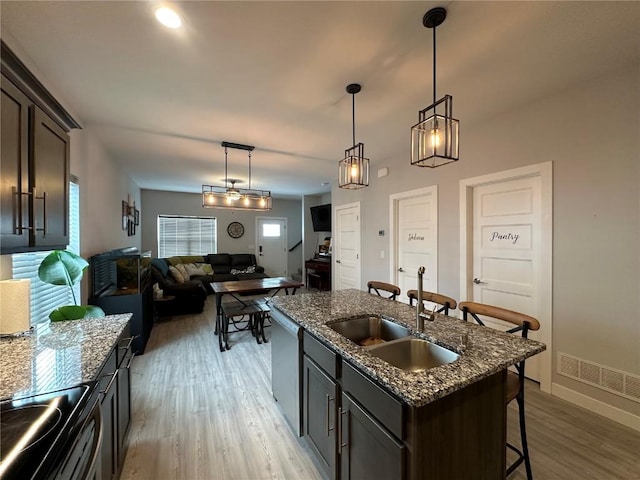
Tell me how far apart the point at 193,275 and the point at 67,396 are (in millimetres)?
5901

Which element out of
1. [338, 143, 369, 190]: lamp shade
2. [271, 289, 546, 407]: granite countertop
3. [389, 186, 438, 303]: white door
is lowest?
[271, 289, 546, 407]: granite countertop

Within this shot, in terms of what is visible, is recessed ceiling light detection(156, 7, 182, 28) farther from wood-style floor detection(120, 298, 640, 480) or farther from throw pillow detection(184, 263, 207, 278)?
throw pillow detection(184, 263, 207, 278)

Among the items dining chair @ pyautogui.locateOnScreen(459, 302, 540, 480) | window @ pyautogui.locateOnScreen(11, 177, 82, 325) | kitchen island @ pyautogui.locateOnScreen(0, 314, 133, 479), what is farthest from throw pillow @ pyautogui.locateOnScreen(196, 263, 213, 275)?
dining chair @ pyautogui.locateOnScreen(459, 302, 540, 480)

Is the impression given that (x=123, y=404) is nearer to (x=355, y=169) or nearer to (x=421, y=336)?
(x=421, y=336)

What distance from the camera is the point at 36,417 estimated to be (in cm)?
86

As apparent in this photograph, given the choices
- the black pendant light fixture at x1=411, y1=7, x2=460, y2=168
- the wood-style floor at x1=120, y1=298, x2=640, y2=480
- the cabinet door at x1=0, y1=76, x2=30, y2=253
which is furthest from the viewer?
the wood-style floor at x1=120, y1=298, x2=640, y2=480

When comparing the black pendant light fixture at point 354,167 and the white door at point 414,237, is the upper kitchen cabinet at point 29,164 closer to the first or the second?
the black pendant light fixture at point 354,167

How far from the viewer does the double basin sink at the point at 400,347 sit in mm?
1402

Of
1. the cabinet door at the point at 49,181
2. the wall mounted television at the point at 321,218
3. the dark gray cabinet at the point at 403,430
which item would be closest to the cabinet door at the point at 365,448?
the dark gray cabinet at the point at 403,430

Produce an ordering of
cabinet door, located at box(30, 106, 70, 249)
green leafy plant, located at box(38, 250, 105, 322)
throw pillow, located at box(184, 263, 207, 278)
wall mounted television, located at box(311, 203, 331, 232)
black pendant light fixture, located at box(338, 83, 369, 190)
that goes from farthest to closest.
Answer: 1. wall mounted television, located at box(311, 203, 331, 232)
2. throw pillow, located at box(184, 263, 207, 278)
3. black pendant light fixture, located at box(338, 83, 369, 190)
4. green leafy plant, located at box(38, 250, 105, 322)
5. cabinet door, located at box(30, 106, 70, 249)

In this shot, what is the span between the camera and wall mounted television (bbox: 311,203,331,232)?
6.96m

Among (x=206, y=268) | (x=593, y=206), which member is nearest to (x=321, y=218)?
(x=206, y=268)

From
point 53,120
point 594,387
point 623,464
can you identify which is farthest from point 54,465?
point 594,387

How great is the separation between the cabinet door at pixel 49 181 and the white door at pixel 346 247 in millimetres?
3912
